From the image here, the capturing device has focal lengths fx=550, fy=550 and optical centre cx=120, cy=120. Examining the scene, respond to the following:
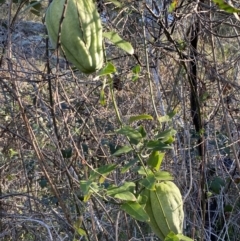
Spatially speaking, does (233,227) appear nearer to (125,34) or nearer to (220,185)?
(220,185)

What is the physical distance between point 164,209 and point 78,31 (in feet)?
1.46

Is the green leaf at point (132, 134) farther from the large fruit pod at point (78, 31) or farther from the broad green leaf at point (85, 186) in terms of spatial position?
the large fruit pod at point (78, 31)

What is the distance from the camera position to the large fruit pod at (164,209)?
1.18 meters

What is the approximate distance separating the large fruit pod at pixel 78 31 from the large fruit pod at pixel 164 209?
14.3 inches

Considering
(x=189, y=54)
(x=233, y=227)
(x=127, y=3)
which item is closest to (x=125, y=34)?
(x=189, y=54)

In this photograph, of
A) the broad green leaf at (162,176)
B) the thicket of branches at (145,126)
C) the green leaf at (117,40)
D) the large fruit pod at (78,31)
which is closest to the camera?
the large fruit pod at (78,31)

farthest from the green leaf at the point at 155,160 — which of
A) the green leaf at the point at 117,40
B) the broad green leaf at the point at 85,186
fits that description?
the green leaf at the point at 117,40

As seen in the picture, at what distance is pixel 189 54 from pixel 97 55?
4.00 ft

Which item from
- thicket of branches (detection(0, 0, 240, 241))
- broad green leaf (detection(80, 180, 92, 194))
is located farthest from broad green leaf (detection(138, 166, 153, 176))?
thicket of branches (detection(0, 0, 240, 241))

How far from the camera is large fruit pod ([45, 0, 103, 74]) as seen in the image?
943 mm

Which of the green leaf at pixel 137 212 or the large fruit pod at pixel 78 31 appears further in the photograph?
the green leaf at pixel 137 212

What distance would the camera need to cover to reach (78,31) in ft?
3.10

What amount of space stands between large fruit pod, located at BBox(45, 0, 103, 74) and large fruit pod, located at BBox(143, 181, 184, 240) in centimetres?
36

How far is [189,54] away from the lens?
2150 mm
